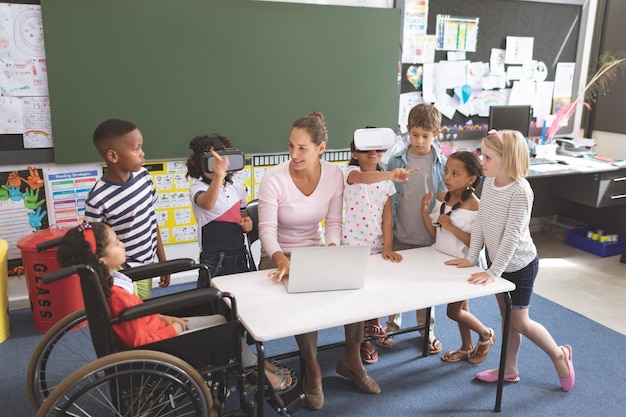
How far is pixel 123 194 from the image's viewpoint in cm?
234

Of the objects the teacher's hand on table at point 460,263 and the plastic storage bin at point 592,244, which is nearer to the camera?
the teacher's hand on table at point 460,263

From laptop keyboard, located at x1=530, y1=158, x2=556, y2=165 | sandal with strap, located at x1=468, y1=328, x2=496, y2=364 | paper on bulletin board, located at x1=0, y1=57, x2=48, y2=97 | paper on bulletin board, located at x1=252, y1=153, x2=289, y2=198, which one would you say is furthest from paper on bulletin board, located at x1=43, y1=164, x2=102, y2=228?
laptop keyboard, located at x1=530, y1=158, x2=556, y2=165

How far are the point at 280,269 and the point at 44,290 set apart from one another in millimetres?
1585

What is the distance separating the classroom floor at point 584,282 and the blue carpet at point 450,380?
25cm

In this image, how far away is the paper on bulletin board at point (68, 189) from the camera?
3.20 metres

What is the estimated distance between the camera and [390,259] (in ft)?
7.88

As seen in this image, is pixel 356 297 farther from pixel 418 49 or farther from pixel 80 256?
pixel 418 49

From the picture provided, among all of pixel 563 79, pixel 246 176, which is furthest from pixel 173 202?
pixel 563 79

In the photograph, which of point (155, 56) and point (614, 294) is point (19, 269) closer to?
point (155, 56)

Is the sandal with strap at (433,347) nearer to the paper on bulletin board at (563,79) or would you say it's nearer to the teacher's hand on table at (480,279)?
the teacher's hand on table at (480,279)

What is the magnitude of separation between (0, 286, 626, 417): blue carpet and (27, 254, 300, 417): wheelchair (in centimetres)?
59

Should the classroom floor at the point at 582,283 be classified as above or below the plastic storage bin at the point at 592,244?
below

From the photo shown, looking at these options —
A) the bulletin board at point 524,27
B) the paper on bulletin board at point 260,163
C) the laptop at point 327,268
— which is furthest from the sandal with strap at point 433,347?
the bulletin board at point 524,27

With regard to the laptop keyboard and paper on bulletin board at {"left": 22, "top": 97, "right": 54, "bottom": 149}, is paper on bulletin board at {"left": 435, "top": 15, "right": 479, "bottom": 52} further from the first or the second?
paper on bulletin board at {"left": 22, "top": 97, "right": 54, "bottom": 149}
